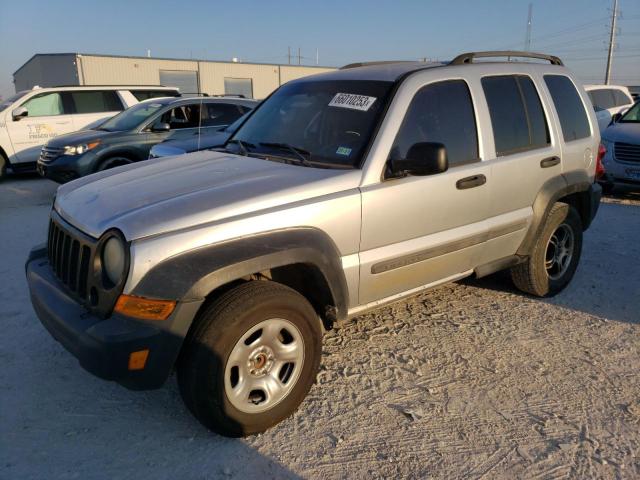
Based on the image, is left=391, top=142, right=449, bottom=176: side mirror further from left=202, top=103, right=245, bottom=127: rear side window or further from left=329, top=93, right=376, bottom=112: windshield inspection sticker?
left=202, top=103, right=245, bottom=127: rear side window

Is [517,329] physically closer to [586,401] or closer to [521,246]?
[521,246]

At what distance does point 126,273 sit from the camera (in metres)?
2.47

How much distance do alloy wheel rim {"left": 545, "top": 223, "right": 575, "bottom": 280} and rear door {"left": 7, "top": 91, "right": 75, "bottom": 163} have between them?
35.1ft

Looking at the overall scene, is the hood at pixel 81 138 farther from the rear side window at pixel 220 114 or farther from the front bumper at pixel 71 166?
the rear side window at pixel 220 114

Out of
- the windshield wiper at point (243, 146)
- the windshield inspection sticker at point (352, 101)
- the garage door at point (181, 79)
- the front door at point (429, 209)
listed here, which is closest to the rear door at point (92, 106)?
the windshield wiper at point (243, 146)

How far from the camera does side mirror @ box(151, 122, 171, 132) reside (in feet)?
29.5

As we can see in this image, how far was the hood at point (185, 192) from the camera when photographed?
266 cm

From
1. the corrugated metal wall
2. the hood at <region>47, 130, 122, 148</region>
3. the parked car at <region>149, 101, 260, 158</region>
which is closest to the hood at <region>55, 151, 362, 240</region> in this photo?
the parked car at <region>149, 101, 260, 158</region>

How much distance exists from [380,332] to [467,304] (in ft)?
3.18

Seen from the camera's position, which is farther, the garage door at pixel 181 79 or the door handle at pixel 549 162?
the garage door at pixel 181 79

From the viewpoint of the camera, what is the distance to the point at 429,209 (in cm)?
346

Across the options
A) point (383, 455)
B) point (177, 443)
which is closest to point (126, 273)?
point (177, 443)

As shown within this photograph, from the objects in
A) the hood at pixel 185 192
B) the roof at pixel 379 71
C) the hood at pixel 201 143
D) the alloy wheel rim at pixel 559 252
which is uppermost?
the roof at pixel 379 71

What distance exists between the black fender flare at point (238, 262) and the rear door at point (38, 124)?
10.7 m
